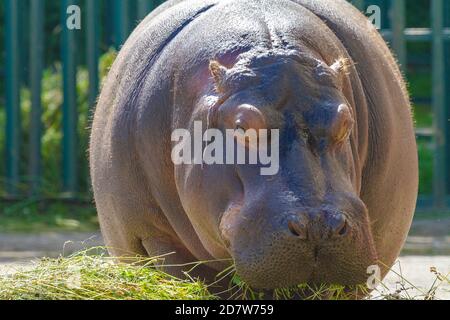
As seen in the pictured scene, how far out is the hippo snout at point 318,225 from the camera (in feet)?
10.4

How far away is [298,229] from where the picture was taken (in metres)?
3.17

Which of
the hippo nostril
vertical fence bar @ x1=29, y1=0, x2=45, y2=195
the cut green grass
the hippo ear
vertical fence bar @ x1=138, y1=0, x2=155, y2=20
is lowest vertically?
the cut green grass

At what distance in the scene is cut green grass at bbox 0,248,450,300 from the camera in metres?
3.46

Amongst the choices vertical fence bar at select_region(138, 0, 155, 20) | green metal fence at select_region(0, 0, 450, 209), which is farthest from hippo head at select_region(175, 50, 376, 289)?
green metal fence at select_region(0, 0, 450, 209)

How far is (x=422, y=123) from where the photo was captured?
42.7 feet

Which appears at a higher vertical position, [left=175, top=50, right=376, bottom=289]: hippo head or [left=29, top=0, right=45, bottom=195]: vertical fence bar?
[left=29, top=0, right=45, bottom=195]: vertical fence bar

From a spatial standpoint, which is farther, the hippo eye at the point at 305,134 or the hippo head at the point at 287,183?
the hippo eye at the point at 305,134

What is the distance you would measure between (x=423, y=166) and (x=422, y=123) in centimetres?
257

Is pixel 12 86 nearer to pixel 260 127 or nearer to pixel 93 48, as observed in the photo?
pixel 93 48

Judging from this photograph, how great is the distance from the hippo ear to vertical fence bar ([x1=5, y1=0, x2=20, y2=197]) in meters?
5.66

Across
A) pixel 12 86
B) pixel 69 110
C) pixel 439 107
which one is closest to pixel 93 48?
pixel 69 110

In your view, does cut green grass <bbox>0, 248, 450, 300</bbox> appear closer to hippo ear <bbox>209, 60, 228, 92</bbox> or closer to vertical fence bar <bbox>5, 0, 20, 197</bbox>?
hippo ear <bbox>209, 60, 228, 92</bbox>

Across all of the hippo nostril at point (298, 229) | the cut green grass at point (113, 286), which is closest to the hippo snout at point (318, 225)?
the hippo nostril at point (298, 229)

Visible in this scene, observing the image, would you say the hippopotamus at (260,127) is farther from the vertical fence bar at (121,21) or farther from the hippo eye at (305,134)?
the vertical fence bar at (121,21)
